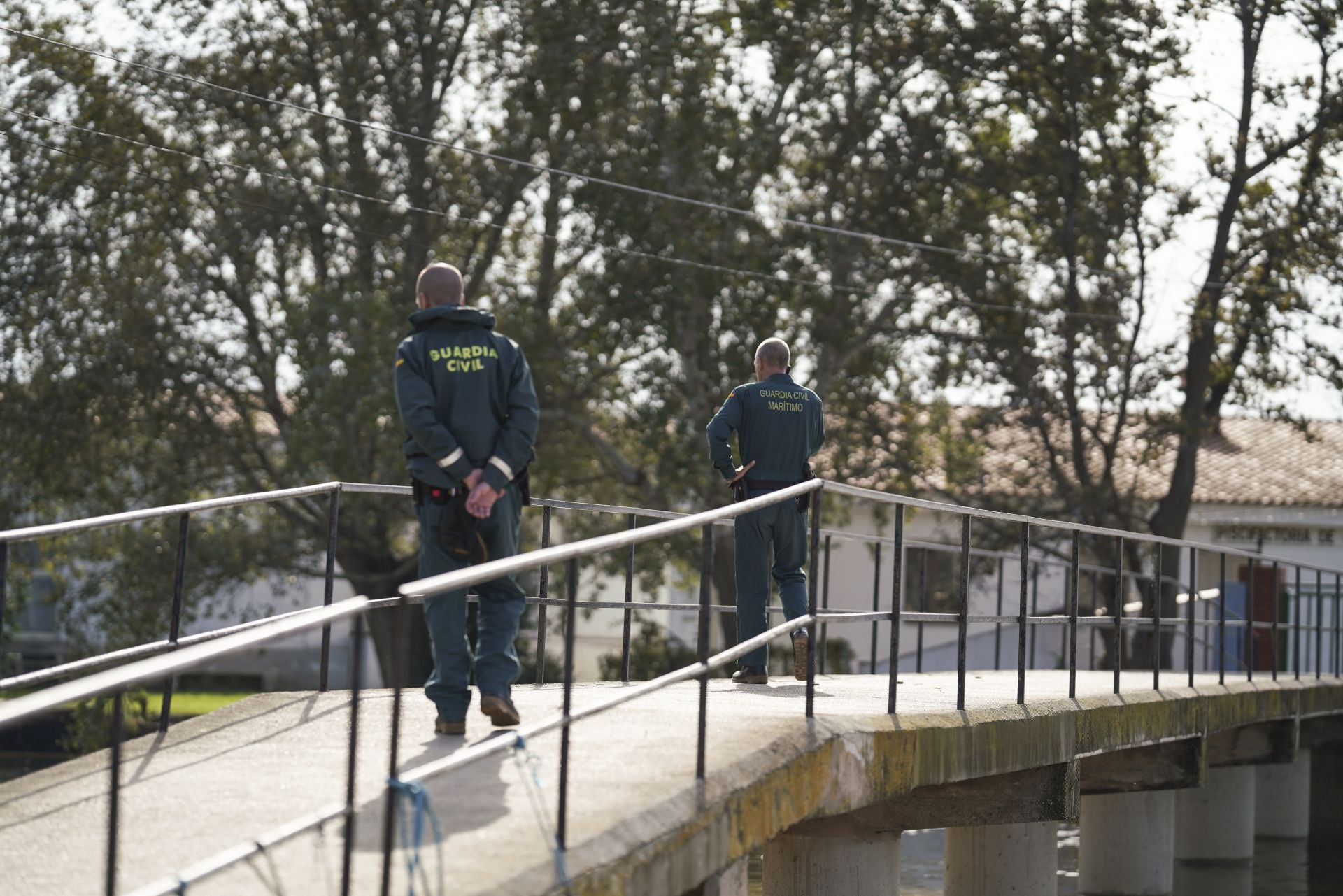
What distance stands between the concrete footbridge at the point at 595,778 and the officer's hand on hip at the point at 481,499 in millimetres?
754

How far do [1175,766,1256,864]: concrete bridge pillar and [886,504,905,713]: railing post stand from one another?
11710 mm

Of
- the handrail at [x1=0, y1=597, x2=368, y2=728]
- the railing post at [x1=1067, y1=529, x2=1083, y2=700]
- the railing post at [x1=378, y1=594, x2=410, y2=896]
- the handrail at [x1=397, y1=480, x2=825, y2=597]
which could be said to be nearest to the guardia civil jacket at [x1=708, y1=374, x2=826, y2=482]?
the railing post at [x1=1067, y1=529, x2=1083, y2=700]

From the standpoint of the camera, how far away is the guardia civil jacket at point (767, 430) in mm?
8828

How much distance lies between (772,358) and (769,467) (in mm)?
540

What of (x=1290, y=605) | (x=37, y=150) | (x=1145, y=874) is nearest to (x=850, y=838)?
(x=1145, y=874)

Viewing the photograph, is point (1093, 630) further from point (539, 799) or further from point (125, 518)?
point (539, 799)

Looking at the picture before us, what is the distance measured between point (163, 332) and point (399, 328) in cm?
326

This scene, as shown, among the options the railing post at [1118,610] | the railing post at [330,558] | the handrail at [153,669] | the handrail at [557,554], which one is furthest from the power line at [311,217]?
the handrail at [153,669]

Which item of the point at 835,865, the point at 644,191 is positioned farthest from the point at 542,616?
the point at 644,191

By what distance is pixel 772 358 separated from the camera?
896 centimetres

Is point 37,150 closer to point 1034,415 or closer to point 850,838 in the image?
point 1034,415

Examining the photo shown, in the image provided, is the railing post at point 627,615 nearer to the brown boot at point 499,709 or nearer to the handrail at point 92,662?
the handrail at point 92,662

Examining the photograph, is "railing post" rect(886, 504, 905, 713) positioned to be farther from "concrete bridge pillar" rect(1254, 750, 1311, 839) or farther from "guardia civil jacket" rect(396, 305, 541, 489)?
"concrete bridge pillar" rect(1254, 750, 1311, 839)

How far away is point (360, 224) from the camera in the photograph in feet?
85.3
